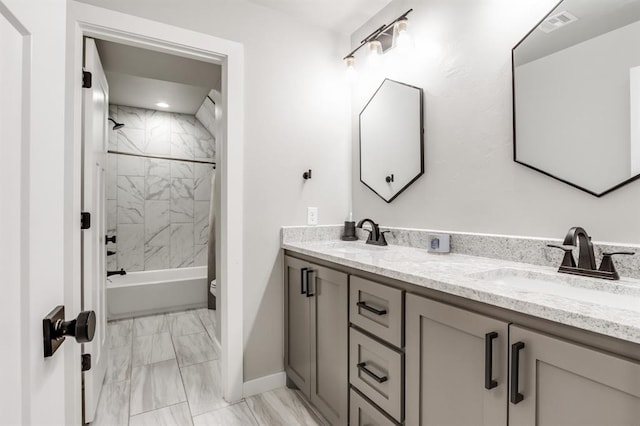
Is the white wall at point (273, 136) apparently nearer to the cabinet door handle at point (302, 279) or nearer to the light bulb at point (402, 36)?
the cabinet door handle at point (302, 279)

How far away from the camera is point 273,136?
82.7 inches

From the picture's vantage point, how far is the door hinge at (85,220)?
5.47 feet

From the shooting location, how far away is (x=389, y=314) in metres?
1.22

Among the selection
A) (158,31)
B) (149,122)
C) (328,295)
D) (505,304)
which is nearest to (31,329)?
(505,304)

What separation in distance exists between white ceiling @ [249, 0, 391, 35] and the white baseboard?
7.64 ft

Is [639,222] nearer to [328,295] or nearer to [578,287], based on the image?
[578,287]

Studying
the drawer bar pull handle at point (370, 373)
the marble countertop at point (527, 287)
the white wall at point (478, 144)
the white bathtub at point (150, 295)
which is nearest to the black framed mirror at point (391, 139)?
the white wall at point (478, 144)

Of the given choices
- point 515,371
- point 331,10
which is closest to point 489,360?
point 515,371

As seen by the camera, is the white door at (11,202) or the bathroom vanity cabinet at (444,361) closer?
the white door at (11,202)

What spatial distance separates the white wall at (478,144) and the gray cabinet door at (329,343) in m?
0.66

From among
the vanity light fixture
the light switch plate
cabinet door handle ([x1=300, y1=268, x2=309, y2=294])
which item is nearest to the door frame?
cabinet door handle ([x1=300, y1=268, x2=309, y2=294])

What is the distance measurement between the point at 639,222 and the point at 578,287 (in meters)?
0.29

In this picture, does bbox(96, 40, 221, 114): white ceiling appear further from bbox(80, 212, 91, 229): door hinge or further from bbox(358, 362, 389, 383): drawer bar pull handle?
bbox(358, 362, 389, 383): drawer bar pull handle

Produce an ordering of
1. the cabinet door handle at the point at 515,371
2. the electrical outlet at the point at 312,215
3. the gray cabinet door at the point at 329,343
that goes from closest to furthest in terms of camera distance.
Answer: the cabinet door handle at the point at 515,371, the gray cabinet door at the point at 329,343, the electrical outlet at the point at 312,215
